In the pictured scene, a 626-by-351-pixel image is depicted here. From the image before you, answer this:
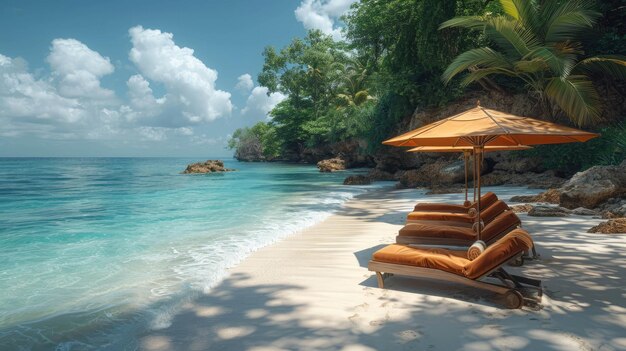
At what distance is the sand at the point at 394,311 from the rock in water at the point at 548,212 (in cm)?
213

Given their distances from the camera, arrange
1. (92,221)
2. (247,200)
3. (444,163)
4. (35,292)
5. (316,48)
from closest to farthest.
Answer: (35,292)
(92,221)
(247,200)
(444,163)
(316,48)

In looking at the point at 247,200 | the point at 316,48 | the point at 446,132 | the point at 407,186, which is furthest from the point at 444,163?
the point at 316,48

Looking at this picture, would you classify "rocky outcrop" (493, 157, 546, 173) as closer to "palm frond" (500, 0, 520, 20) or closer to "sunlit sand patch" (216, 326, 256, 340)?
"palm frond" (500, 0, 520, 20)

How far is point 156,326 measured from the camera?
13.3ft

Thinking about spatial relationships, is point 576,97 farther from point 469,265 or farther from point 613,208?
point 469,265

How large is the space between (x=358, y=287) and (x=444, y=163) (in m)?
15.3

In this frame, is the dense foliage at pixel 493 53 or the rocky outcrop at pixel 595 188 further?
the dense foliage at pixel 493 53

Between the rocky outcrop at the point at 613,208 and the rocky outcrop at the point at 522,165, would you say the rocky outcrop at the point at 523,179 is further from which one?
the rocky outcrop at the point at 613,208

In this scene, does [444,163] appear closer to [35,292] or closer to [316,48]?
[35,292]

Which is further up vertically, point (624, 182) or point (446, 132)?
point (446, 132)

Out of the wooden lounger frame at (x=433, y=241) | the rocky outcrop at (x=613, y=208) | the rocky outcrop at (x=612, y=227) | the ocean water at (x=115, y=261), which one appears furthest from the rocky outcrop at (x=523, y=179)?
the wooden lounger frame at (x=433, y=241)

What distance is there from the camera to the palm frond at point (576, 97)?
13.5 meters

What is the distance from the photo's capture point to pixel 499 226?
5.38m

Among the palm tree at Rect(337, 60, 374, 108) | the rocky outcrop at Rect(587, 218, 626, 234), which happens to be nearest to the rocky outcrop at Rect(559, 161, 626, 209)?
the rocky outcrop at Rect(587, 218, 626, 234)
